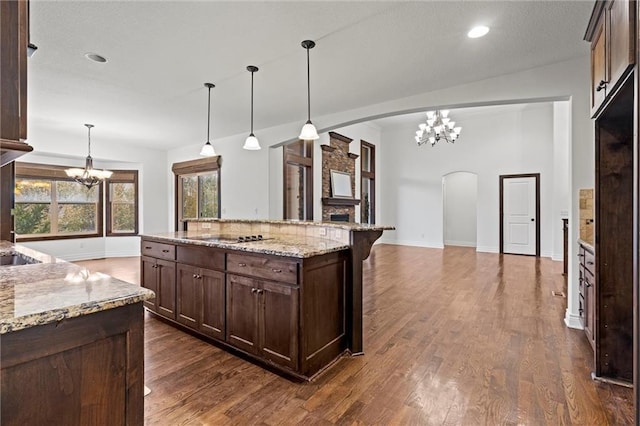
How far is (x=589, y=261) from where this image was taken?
258 centimetres

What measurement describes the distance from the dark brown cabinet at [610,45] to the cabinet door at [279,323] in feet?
7.18

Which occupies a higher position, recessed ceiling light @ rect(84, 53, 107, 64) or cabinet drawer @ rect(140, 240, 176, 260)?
recessed ceiling light @ rect(84, 53, 107, 64)

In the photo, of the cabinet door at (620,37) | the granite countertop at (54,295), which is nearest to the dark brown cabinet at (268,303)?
the granite countertop at (54,295)

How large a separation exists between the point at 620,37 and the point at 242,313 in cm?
288

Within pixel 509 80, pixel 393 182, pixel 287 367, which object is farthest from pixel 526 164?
pixel 287 367

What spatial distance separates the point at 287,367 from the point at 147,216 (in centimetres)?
701

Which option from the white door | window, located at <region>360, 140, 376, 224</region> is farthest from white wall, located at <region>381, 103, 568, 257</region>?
window, located at <region>360, 140, 376, 224</region>

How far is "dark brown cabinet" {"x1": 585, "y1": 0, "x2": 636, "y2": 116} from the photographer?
1.48m

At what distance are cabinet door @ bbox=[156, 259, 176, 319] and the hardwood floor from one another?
180 millimetres

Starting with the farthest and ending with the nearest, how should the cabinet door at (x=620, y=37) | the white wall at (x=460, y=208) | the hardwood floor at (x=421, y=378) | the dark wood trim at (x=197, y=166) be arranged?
the white wall at (x=460, y=208) < the dark wood trim at (x=197, y=166) < the hardwood floor at (x=421, y=378) < the cabinet door at (x=620, y=37)

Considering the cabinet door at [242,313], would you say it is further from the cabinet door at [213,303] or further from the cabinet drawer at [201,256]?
the cabinet drawer at [201,256]

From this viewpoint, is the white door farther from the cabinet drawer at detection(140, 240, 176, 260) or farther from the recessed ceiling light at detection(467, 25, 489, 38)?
the cabinet drawer at detection(140, 240, 176, 260)

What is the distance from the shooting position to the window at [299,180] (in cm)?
667

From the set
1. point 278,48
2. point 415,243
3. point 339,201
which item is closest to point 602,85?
point 278,48
